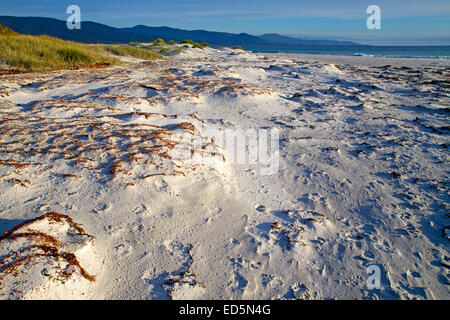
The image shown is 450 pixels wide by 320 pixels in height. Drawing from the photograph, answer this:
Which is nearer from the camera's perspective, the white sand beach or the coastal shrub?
the white sand beach

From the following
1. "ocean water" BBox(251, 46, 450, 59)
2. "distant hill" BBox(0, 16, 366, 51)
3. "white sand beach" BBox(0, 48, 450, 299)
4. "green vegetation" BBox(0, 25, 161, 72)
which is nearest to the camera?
"white sand beach" BBox(0, 48, 450, 299)

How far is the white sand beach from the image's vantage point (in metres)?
1.70

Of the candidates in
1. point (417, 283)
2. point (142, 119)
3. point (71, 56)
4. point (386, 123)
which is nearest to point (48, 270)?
point (417, 283)

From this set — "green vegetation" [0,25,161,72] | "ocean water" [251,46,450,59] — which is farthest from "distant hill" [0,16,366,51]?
"green vegetation" [0,25,161,72]

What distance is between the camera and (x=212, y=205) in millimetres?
2486

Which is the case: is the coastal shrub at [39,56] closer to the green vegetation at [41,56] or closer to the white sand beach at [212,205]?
the green vegetation at [41,56]

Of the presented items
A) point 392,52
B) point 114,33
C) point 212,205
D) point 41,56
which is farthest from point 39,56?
point 114,33

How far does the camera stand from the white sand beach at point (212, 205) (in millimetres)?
1699

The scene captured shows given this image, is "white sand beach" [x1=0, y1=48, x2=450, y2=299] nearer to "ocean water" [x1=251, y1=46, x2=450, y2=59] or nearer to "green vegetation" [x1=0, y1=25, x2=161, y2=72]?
"green vegetation" [x1=0, y1=25, x2=161, y2=72]

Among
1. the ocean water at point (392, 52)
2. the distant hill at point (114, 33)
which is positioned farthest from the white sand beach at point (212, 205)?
the distant hill at point (114, 33)

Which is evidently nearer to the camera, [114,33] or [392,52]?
[392,52]

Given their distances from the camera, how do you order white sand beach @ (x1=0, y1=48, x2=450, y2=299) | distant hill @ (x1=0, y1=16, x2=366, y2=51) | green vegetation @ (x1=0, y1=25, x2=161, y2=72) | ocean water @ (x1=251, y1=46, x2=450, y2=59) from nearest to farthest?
1. white sand beach @ (x1=0, y1=48, x2=450, y2=299)
2. green vegetation @ (x1=0, y1=25, x2=161, y2=72)
3. ocean water @ (x1=251, y1=46, x2=450, y2=59)
4. distant hill @ (x1=0, y1=16, x2=366, y2=51)

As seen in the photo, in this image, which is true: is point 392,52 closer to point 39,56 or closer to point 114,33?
point 39,56
